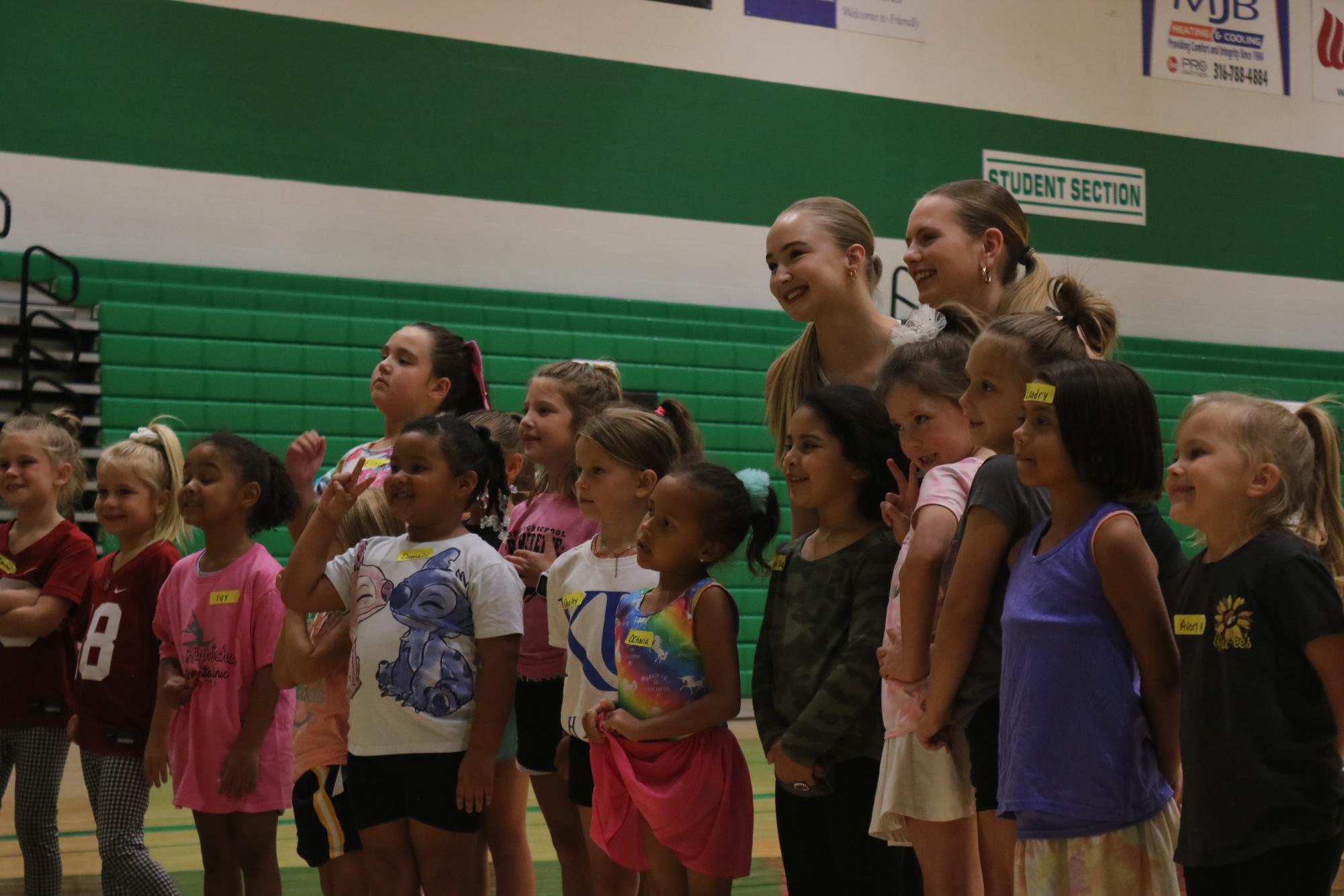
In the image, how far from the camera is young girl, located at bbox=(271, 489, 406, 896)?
3.18 metres

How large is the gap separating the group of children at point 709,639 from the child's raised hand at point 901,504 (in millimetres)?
13

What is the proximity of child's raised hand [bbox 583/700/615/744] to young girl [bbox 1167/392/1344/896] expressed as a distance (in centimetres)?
116

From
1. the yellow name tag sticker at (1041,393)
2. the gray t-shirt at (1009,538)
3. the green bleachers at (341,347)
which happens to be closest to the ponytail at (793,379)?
the gray t-shirt at (1009,538)

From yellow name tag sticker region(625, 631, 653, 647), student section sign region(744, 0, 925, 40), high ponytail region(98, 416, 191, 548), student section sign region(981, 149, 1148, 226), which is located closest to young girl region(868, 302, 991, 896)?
yellow name tag sticker region(625, 631, 653, 647)

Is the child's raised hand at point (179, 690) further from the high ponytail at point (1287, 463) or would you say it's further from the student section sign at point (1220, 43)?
Result: the student section sign at point (1220, 43)

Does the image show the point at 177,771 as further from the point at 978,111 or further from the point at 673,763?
the point at 978,111

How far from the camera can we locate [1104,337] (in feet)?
8.28

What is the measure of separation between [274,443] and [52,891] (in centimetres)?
499

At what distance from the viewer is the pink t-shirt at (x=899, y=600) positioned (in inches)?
96.0

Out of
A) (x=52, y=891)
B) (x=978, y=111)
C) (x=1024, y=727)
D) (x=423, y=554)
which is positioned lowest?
(x=52, y=891)

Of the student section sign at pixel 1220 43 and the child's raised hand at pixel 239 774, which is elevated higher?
the student section sign at pixel 1220 43

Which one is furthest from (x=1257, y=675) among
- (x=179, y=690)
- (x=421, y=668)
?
(x=179, y=690)

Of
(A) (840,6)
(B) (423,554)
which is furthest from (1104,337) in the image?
(A) (840,6)

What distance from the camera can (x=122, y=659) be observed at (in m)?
3.69
